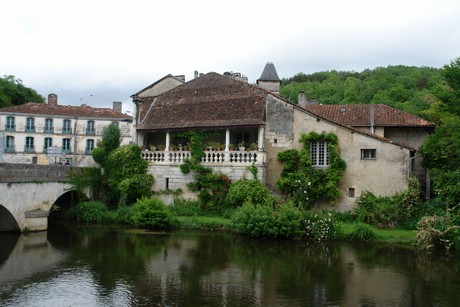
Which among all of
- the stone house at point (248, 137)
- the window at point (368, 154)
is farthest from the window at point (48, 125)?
the window at point (368, 154)

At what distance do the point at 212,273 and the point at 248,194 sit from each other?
348 inches

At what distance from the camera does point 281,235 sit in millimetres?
19656

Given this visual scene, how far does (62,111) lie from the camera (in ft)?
157

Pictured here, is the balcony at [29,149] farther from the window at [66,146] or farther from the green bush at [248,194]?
the green bush at [248,194]

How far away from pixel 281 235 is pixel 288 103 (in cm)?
794

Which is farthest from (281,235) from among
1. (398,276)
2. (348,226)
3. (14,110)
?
(14,110)

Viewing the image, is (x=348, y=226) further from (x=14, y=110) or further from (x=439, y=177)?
(x=14, y=110)

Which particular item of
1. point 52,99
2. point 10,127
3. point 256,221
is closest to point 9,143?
point 10,127

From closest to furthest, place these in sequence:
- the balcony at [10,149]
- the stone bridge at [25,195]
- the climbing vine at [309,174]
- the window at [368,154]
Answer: the stone bridge at [25,195] → the window at [368,154] → the climbing vine at [309,174] → the balcony at [10,149]

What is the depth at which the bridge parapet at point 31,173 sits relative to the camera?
20125mm

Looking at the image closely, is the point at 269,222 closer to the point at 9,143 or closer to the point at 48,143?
the point at 48,143

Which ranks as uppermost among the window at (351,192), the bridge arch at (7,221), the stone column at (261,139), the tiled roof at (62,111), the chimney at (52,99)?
the chimney at (52,99)

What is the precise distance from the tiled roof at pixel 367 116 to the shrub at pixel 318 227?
8002 mm

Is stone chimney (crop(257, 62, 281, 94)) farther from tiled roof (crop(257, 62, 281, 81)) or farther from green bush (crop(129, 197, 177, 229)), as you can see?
green bush (crop(129, 197, 177, 229))
